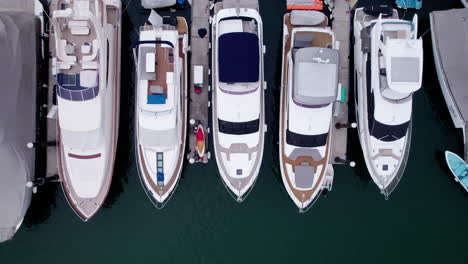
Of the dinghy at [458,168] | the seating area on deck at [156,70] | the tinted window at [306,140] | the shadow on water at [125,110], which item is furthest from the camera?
the shadow on water at [125,110]

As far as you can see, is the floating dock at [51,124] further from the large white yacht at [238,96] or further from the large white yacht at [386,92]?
the large white yacht at [386,92]

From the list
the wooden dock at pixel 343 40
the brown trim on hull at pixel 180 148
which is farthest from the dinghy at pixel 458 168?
the brown trim on hull at pixel 180 148

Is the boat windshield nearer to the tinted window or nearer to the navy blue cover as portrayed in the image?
the tinted window

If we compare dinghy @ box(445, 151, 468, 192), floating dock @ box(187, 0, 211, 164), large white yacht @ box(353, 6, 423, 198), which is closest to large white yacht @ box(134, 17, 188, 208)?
floating dock @ box(187, 0, 211, 164)

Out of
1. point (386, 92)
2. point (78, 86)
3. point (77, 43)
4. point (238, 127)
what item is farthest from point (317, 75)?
point (77, 43)

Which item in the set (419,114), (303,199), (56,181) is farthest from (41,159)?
(419,114)

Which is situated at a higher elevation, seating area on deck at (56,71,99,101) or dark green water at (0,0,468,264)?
seating area on deck at (56,71,99,101)
